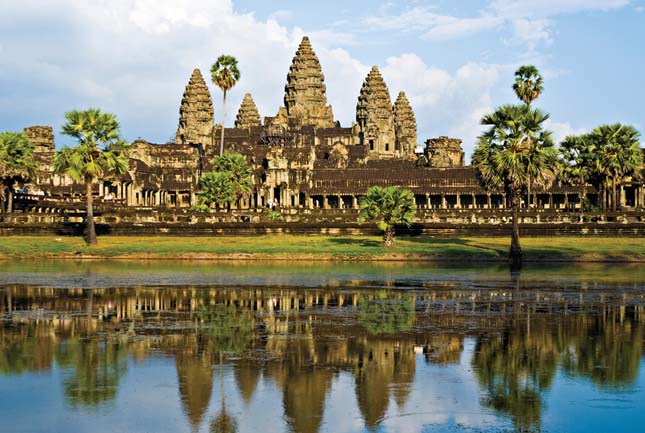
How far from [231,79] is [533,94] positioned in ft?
141

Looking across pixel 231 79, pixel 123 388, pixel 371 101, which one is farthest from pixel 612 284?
pixel 371 101

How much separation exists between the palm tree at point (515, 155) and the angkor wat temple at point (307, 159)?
91.2 ft

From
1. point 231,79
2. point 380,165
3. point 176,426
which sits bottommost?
point 176,426

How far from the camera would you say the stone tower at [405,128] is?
188000 mm

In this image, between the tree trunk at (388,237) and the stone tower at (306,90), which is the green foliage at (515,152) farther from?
the stone tower at (306,90)

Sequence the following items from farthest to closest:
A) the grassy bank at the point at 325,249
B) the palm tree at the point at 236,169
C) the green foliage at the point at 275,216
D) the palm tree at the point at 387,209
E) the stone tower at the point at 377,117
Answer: the stone tower at the point at 377,117 < the palm tree at the point at 236,169 < the green foliage at the point at 275,216 < the palm tree at the point at 387,209 < the grassy bank at the point at 325,249

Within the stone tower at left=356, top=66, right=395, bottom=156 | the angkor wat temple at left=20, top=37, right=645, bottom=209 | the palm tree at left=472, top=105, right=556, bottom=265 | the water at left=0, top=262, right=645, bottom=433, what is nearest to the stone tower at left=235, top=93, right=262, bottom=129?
the angkor wat temple at left=20, top=37, right=645, bottom=209

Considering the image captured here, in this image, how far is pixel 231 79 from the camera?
379ft

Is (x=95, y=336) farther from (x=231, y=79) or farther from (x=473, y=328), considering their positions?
(x=231, y=79)

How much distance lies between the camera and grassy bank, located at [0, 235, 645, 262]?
5700 cm

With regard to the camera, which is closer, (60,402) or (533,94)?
(60,402)

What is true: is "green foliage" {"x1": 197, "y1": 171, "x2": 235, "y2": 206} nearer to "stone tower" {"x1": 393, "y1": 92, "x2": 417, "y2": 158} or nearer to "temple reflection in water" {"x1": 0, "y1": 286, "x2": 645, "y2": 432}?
"temple reflection in water" {"x1": 0, "y1": 286, "x2": 645, "y2": 432}

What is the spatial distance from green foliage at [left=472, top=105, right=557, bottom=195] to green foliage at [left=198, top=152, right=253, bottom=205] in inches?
1798

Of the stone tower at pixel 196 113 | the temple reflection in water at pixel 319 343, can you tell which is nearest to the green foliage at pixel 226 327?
the temple reflection in water at pixel 319 343
